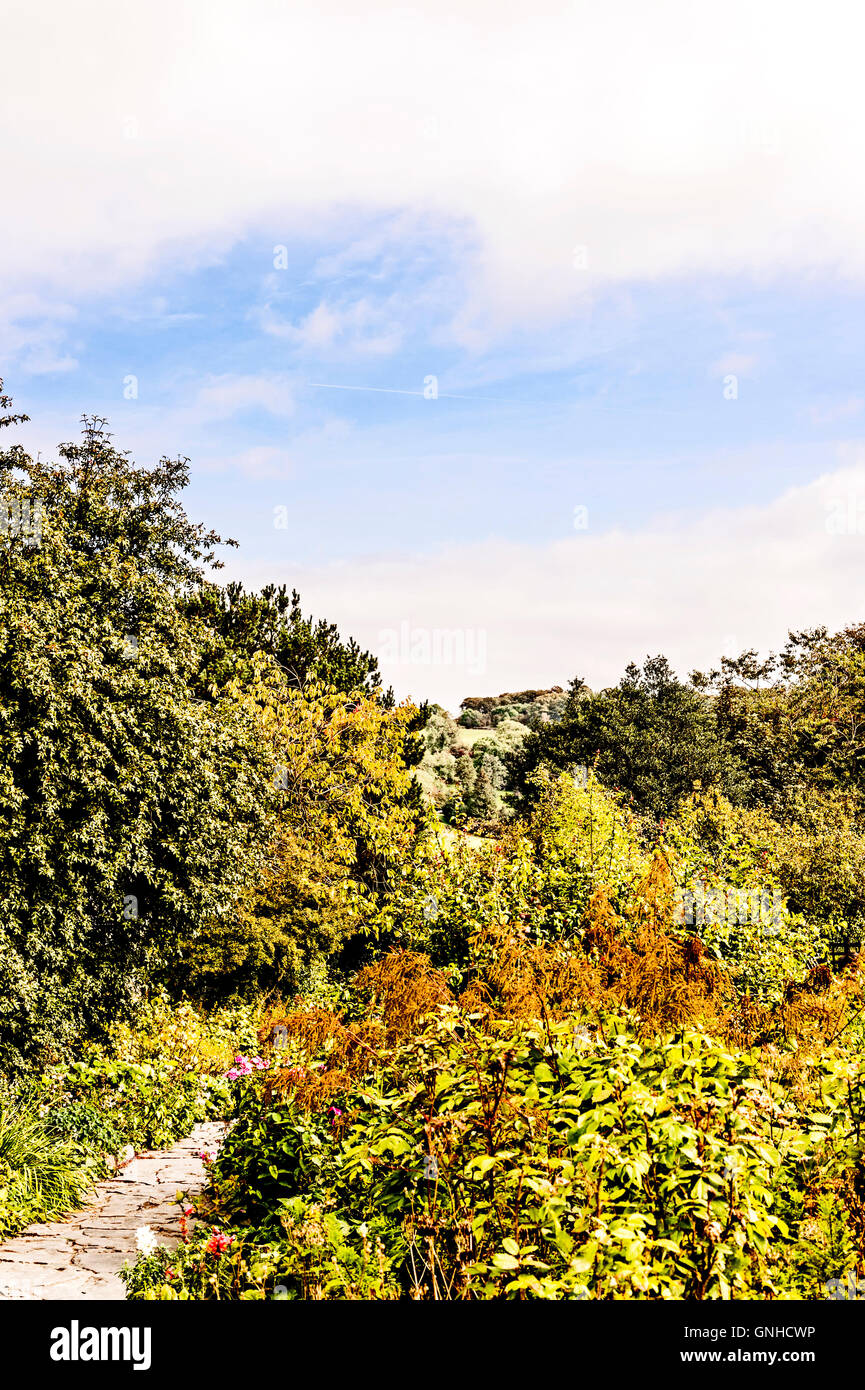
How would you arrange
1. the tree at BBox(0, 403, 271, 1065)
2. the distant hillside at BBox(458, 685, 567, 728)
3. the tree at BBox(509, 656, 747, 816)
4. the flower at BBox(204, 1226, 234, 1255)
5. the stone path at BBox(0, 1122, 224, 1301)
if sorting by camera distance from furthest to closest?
the distant hillside at BBox(458, 685, 567, 728)
the tree at BBox(509, 656, 747, 816)
the tree at BBox(0, 403, 271, 1065)
the stone path at BBox(0, 1122, 224, 1301)
the flower at BBox(204, 1226, 234, 1255)

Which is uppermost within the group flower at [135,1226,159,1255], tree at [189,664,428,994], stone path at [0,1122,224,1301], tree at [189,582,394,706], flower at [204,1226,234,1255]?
tree at [189,582,394,706]

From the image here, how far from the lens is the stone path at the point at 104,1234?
521 cm

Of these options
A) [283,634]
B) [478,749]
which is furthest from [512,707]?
[283,634]

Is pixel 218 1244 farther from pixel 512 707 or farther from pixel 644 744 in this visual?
pixel 512 707

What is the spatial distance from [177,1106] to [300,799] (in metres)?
7.82

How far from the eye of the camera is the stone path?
521cm

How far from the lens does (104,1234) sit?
20.4 feet

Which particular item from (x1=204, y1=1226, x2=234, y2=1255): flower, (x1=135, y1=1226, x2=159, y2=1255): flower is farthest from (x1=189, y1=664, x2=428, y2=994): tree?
(x1=204, y1=1226, x2=234, y2=1255): flower

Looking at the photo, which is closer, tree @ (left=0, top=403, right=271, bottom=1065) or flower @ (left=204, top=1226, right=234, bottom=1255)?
flower @ (left=204, top=1226, right=234, bottom=1255)

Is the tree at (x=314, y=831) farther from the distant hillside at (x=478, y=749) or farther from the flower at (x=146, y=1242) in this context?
the flower at (x=146, y=1242)

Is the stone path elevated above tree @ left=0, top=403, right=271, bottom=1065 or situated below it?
below

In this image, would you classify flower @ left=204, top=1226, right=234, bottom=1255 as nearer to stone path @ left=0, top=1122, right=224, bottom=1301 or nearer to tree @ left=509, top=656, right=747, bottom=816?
stone path @ left=0, top=1122, right=224, bottom=1301

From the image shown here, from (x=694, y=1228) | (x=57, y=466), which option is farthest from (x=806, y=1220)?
(x=57, y=466)
